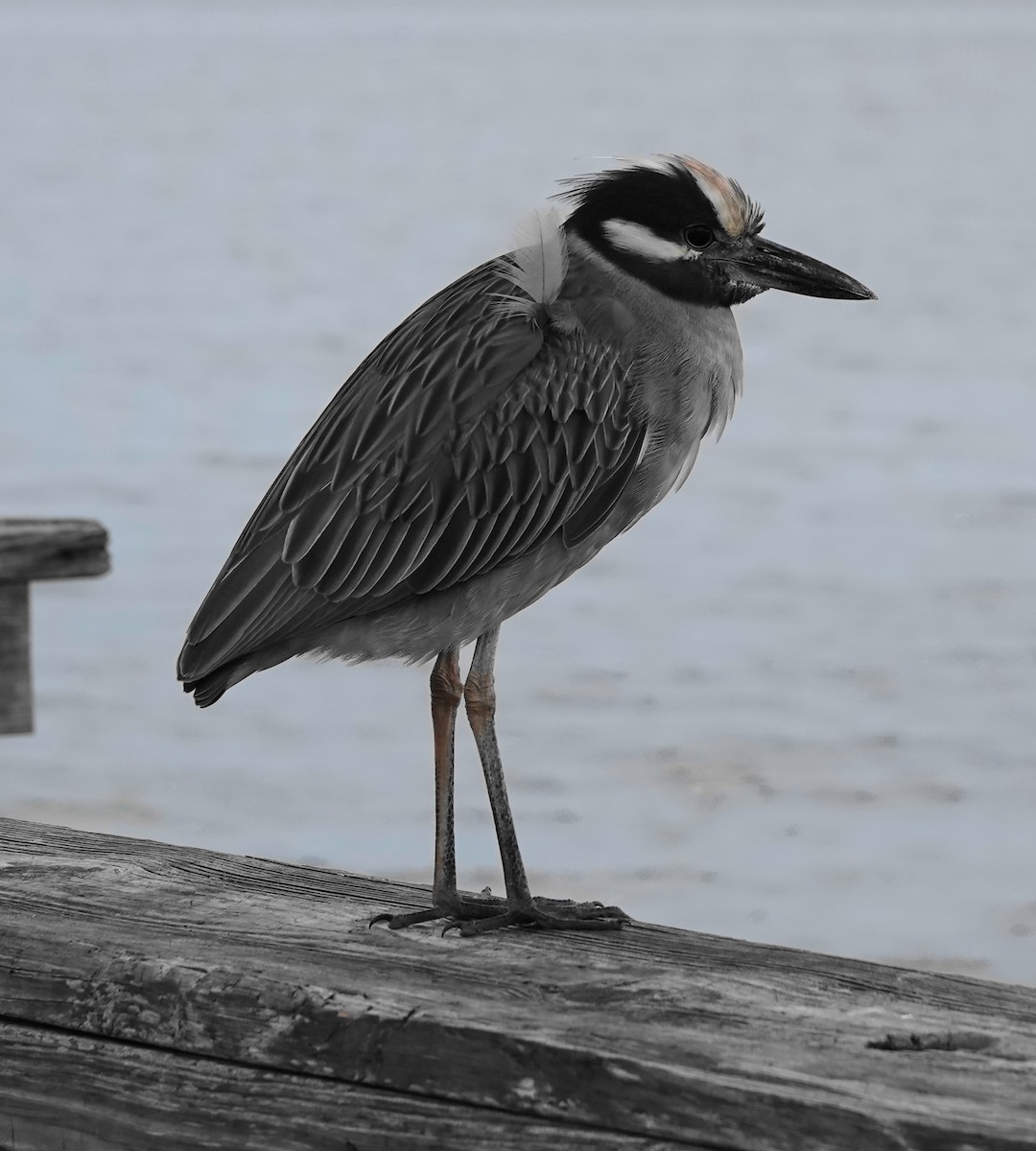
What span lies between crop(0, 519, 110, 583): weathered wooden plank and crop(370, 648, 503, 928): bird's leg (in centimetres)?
158

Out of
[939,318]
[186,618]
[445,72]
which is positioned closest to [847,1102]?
[186,618]

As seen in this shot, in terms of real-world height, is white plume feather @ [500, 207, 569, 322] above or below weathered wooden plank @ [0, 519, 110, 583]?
above

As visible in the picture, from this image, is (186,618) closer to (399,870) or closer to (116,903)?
(399,870)

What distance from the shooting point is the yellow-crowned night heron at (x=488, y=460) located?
3494 mm

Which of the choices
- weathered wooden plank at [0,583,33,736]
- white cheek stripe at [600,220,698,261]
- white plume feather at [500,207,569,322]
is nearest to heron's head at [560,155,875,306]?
white cheek stripe at [600,220,698,261]

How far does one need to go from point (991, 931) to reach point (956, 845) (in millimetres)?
718

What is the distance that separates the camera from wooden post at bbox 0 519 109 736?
16.0 ft

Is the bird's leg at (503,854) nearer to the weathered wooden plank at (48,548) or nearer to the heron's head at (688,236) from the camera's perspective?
the heron's head at (688,236)

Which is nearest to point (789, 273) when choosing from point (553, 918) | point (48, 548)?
point (553, 918)

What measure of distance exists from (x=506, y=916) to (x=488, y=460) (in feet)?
2.69

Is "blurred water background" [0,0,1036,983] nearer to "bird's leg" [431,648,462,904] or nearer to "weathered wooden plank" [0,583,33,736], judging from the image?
"bird's leg" [431,648,462,904]

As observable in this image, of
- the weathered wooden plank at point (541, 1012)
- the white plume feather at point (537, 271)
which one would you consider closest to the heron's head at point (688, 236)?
the white plume feather at point (537, 271)

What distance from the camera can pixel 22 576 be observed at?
16.1 feet

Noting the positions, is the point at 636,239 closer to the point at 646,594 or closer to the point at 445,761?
the point at 445,761
